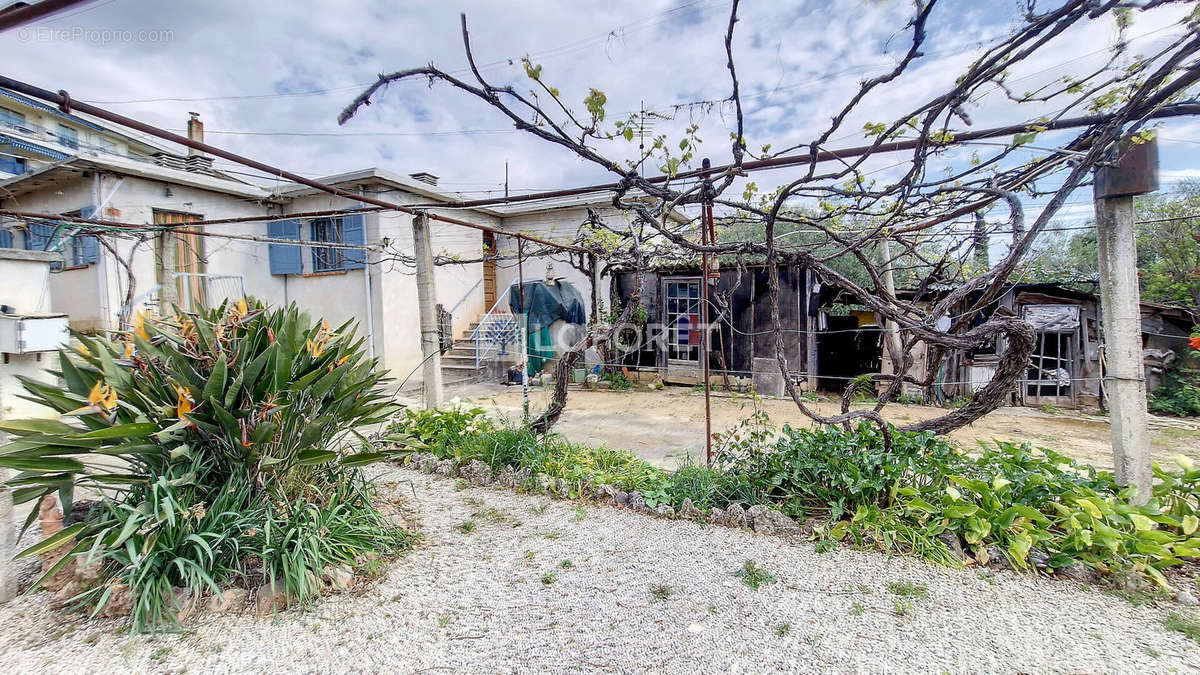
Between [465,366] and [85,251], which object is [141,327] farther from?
[85,251]

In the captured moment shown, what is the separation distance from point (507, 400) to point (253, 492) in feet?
18.6

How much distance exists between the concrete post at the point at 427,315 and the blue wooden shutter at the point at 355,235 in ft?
14.9

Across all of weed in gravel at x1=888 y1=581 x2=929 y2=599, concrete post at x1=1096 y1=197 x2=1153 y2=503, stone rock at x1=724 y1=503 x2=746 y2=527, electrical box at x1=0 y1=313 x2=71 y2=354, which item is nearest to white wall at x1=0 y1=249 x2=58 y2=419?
electrical box at x1=0 y1=313 x2=71 y2=354

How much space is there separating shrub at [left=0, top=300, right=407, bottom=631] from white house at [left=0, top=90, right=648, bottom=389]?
551 cm

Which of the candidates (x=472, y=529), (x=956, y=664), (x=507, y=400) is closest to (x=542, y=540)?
(x=472, y=529)

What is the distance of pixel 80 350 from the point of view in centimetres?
247

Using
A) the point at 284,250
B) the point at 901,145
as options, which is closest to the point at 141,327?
the point at 901,145

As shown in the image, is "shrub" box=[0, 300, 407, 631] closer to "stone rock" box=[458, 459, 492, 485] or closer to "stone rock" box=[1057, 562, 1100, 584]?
"stone rock" box=[458, 459, 492, 485]

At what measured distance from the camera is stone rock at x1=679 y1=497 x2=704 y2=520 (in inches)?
127

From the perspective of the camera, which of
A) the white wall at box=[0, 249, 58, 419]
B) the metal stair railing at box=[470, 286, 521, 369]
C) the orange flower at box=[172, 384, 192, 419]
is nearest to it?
the orange flower at box=[172, 384, 192, 419]

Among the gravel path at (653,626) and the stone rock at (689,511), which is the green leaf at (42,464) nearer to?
the gravel path at (653,626)

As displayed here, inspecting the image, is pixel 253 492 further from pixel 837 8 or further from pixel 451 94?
Result: pixel 837 8

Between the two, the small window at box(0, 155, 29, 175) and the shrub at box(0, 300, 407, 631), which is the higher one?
the small window at box(0, 155, 29, 175)

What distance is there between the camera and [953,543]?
103 inches
